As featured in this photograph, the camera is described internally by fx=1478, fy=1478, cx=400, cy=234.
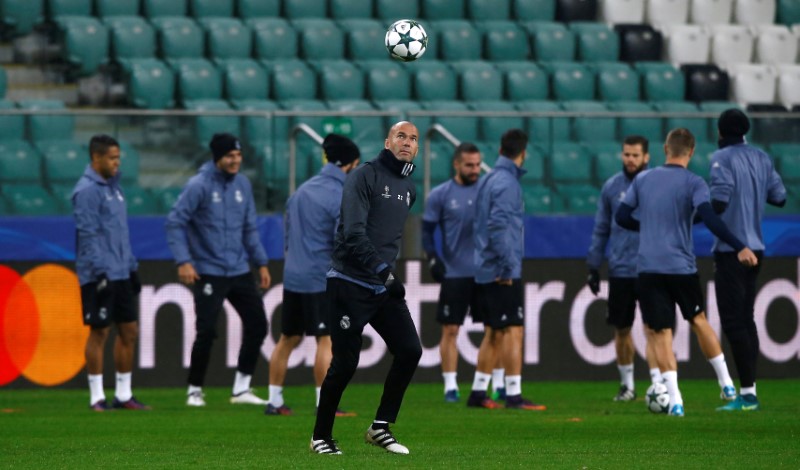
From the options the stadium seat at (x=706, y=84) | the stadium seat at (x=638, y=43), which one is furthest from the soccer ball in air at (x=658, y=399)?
the stadium seat at (x=638, y=43)

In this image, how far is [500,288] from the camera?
12766 mm

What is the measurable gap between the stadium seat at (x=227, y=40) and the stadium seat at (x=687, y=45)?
6.72m

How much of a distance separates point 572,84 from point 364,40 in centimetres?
306

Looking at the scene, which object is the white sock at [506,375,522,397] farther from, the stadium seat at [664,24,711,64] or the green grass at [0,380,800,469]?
the stadium seat at [664,24,711,64]

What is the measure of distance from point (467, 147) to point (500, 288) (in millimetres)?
1702

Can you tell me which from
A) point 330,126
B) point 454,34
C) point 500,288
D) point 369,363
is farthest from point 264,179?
point 454,34

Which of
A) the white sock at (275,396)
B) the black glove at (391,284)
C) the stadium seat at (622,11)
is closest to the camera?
the black glove at (391,284)

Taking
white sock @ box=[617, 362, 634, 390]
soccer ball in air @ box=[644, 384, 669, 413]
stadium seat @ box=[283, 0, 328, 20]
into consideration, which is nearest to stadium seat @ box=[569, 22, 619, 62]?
stadium seat @ box=[283, 0, 328, 20]

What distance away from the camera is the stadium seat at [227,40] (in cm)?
2061

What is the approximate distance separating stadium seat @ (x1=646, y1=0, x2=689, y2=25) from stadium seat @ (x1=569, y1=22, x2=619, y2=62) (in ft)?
3.61

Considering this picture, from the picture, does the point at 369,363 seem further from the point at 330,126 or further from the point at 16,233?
the point at 16,233

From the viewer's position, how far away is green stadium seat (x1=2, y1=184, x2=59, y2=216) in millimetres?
14891

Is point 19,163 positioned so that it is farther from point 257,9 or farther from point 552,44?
point 552,44

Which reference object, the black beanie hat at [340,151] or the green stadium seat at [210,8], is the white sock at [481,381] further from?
the green stadium seat at [210,8]
